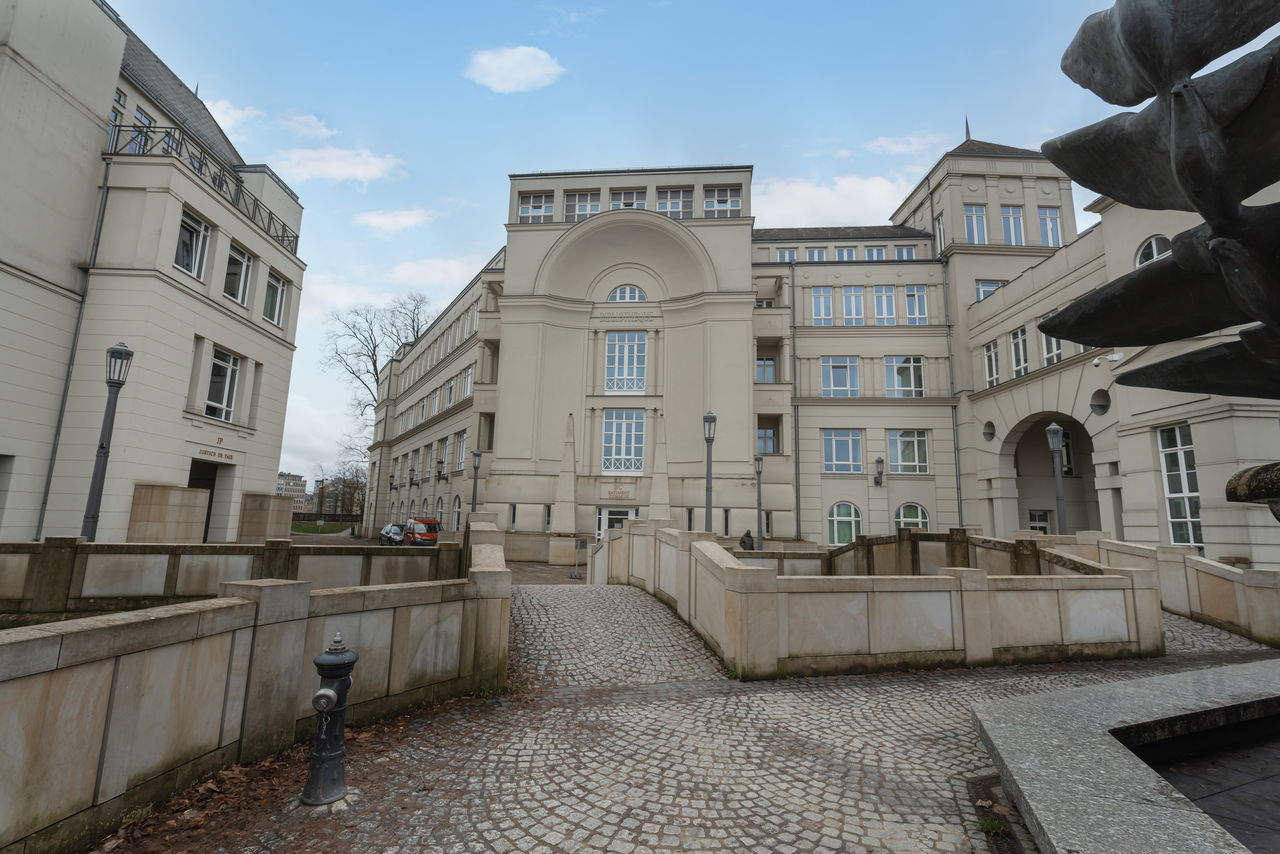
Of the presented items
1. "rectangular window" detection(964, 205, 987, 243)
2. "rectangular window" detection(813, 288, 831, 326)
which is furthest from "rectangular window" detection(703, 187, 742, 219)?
"rectangular window" detection(964, 205, 987, 243)

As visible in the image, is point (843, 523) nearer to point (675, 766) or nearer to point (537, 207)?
point (537, 207)

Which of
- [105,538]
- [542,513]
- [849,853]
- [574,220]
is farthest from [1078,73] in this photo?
[574,220]

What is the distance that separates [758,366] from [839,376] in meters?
4.87

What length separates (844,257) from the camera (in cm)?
3838

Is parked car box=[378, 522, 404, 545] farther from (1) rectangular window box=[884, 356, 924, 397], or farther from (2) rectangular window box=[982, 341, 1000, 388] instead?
(2) rectangular window box=[982, 341, 1000, 388]

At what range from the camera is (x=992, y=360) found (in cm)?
2886

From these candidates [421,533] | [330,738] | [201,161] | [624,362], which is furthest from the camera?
[624,362]

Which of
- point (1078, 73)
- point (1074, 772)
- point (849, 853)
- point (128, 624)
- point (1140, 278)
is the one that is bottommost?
point (849, 853)

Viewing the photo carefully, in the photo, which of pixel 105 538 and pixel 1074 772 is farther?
pixel 105 538

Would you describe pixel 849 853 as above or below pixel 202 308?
below

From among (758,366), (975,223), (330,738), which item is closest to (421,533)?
(758,366)

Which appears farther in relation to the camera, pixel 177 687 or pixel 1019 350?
pixel 1019 350

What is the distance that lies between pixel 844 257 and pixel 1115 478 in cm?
2225

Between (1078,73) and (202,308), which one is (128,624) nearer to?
(1078,73)
